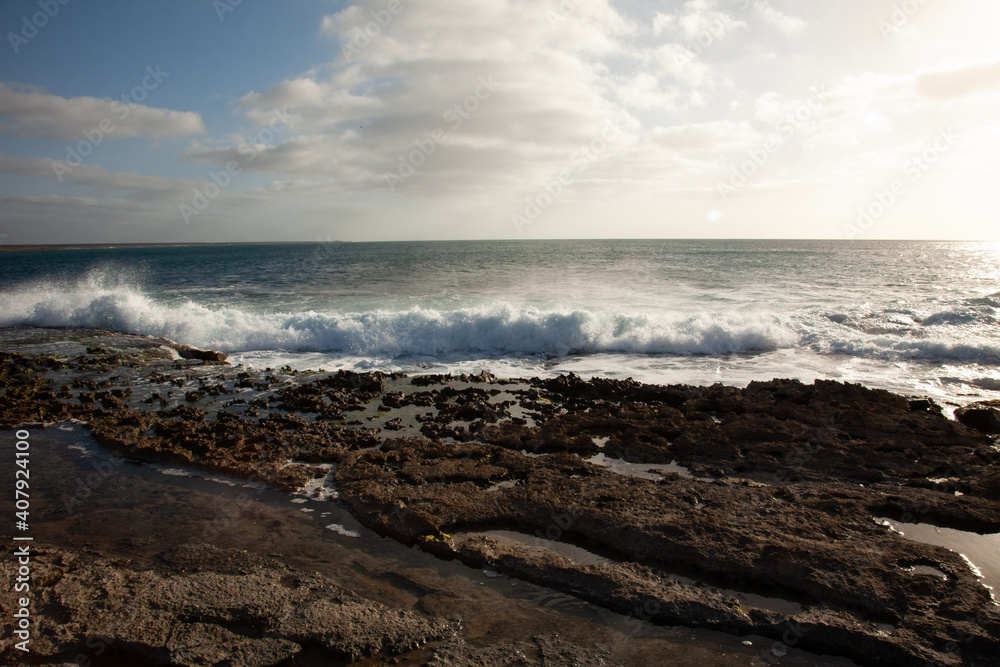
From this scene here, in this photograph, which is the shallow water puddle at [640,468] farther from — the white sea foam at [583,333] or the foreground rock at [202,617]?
the white sea foam at [583,333]

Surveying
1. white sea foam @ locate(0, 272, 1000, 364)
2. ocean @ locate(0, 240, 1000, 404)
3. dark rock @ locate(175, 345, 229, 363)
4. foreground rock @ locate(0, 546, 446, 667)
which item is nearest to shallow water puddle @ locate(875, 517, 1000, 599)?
foreground rock @ locate(0, 546, 446, 667)

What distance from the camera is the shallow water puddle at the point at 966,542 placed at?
4.30 metres

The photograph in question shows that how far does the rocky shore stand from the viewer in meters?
3.56

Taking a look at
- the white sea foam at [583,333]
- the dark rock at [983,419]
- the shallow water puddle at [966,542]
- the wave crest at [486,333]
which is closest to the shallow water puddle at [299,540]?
the shallow water puddle at [966,542]

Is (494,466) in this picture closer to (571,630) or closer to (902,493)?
(571,630)

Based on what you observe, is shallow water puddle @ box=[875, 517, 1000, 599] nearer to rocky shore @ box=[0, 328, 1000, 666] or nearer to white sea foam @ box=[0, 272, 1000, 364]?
rocky shore @ box=[0, 328, 1000, 666]

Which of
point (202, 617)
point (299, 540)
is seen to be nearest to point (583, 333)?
point (299, 540)

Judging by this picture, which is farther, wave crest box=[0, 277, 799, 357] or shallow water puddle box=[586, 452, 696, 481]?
wave crest box=[0, 277, 799, 357]

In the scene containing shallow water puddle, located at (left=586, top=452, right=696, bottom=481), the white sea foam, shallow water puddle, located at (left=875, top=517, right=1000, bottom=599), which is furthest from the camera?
the white sea foam

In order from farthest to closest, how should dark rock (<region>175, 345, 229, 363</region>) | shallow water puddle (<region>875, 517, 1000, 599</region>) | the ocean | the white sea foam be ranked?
the white sea foam
dark rock (<region>175, 345, 229, 363</region>)
the ocean
shallow water puddle (<region>875, 517, 1000, 599</region>)

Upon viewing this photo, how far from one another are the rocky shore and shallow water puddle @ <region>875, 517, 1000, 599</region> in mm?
159

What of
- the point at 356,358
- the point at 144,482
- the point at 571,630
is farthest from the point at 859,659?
the point at 356,358

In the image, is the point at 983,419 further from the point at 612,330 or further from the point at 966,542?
the point at 612,330

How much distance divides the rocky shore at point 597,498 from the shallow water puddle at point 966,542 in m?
0.16
